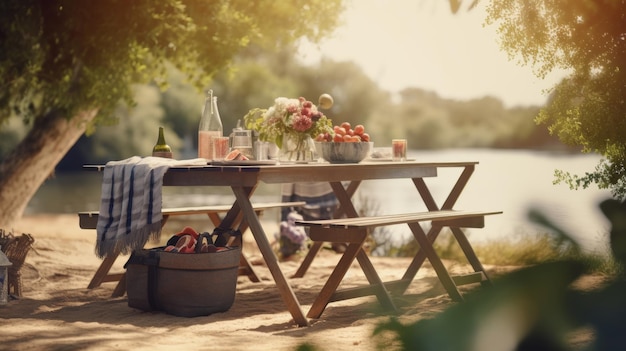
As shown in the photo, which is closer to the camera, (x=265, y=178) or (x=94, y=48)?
(x=265, y=178)

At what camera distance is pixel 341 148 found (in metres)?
6.21

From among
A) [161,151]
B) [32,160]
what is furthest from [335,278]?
[32,160]

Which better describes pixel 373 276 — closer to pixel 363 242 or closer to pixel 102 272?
pixel 363 242

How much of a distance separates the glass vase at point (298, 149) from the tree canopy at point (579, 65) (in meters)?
2.42

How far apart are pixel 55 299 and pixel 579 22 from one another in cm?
470

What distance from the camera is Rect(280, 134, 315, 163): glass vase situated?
6.11 meters

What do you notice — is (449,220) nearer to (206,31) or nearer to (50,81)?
(206,31)

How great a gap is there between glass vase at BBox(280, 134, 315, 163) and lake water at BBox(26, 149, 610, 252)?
3.86ft

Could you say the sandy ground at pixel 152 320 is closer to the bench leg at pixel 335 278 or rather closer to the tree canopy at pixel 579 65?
the bench leg at pixel 335 278

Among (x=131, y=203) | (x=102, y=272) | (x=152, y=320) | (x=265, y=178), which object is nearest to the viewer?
(x=265, y=178)

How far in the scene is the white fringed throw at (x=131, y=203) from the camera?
5.57 m

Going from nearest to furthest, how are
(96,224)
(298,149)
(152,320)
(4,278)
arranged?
(152,320) → (4,278) → (298,149) → (96,224)

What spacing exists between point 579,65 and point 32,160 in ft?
24.4

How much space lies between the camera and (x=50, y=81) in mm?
11539
